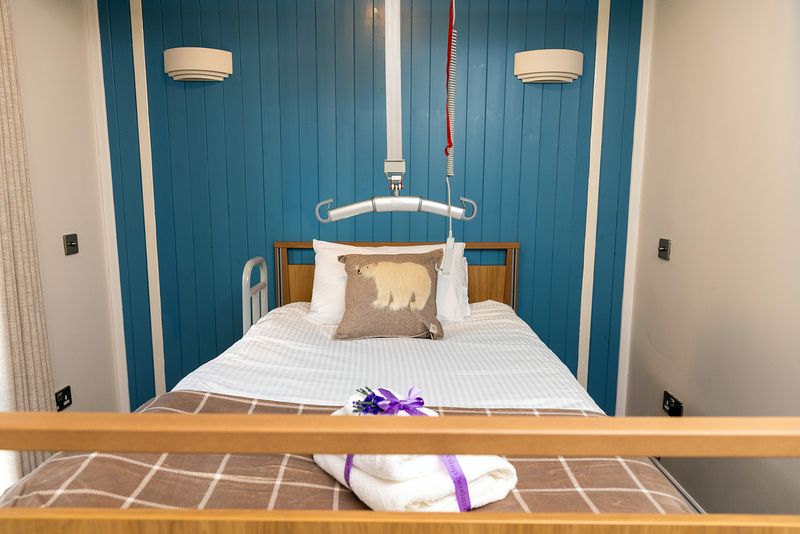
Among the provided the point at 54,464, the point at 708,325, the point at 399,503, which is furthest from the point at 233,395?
the point at 708,325

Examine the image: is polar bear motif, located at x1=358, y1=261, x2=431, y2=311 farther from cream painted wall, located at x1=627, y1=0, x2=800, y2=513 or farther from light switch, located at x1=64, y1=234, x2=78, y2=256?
light switch, located at x1=64, y1=234, x2=78, y2=256

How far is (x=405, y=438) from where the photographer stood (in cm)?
75

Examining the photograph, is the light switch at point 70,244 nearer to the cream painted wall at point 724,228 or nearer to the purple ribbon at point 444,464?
the purple ribbon at point 444,464

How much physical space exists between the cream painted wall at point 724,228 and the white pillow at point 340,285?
0.92 metres

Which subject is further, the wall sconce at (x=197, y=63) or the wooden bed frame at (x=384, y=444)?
the wall sconce at (x=197, y=63)

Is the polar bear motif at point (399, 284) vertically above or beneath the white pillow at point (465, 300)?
above

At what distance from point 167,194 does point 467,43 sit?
164 cm

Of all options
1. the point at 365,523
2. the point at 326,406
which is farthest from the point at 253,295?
the point at 365,523

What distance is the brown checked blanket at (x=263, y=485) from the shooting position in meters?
1.15

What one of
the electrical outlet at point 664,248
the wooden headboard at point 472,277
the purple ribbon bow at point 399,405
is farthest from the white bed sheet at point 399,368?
the electrical outlet at point 664,248

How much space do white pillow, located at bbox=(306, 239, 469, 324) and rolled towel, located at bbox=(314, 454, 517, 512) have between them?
53.5 inches

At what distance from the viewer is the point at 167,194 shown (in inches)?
115

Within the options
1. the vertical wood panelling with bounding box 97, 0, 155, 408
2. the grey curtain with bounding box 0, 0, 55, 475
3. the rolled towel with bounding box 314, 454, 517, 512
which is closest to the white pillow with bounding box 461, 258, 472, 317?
the rolled towel with bounding box 314, 454, 517, 512

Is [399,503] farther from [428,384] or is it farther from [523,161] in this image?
[523,161]
